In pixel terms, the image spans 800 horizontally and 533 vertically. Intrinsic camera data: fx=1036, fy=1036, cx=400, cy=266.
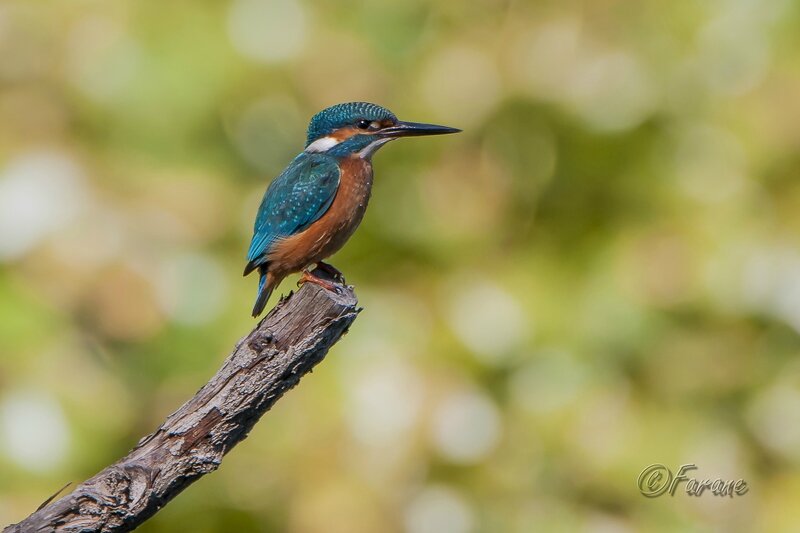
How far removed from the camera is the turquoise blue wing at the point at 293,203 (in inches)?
143

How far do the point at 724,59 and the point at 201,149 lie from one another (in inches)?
88.1

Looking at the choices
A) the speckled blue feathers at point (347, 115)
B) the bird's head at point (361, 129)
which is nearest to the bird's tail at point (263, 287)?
the bird's head at point (361, 129)

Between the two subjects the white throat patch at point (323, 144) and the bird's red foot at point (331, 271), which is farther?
the white throat patch at point (323, 144)

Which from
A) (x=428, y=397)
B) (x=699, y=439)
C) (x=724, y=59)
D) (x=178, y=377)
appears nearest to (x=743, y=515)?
(x=699, y=439)

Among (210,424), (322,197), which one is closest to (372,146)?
(322,197)

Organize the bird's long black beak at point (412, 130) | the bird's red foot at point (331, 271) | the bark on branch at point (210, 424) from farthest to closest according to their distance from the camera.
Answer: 1. the bird's long black beak at point (412, 130)
2. the bird's red foot at point (331, 271)
3. the bark on branch at point (210, 424)

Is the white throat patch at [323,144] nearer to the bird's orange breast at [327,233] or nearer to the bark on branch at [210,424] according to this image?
the bird's orange breast at [327,233]

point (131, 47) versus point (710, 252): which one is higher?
point (131, 47)

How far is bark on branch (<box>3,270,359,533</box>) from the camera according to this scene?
2236mm

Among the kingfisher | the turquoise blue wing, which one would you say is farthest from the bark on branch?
the turquoise blue wing

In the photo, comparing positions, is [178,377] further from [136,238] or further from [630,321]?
[630,321]

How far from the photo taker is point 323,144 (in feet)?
13.0

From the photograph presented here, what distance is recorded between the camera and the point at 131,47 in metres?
4.30

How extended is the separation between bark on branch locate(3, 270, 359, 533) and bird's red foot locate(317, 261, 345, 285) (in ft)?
3.11
